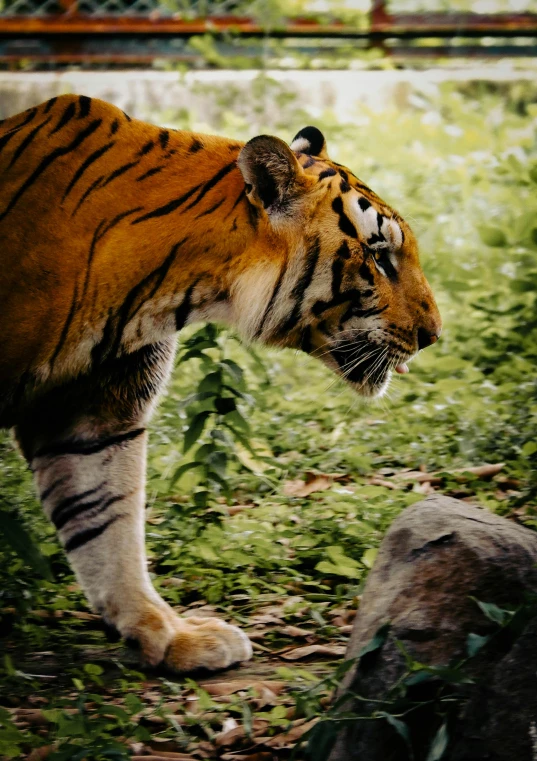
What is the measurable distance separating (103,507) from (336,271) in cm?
95

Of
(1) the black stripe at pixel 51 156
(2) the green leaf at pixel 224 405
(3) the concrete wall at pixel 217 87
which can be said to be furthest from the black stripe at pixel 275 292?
(3) the concrete wall at pixel 217 87

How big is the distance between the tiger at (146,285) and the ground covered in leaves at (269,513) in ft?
0.62

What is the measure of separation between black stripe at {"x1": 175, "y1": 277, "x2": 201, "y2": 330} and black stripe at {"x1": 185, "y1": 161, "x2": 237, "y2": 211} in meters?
0.22

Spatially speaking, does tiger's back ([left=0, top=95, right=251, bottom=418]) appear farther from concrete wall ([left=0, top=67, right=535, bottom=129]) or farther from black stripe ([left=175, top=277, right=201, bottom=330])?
concrete wall ([left=0, top=67, right=535, bottom=129])

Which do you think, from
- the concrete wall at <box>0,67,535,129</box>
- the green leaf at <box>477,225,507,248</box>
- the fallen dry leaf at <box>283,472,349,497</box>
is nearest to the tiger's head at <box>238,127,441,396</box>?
the fallen dry leaf at <box>283,472,349,497</box>

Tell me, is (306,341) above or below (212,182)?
below

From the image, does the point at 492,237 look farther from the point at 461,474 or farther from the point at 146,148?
the point at 146,148

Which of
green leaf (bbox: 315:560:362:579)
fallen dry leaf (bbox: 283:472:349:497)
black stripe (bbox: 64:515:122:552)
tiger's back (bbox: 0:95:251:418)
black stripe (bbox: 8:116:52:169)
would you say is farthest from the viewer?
fallen dry leaf (bbox: 283:472:349:497)

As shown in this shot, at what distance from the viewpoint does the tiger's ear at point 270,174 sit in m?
2.78

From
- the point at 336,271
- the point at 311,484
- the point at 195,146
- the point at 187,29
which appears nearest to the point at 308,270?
the point at 336,271

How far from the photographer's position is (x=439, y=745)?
6.26 feet

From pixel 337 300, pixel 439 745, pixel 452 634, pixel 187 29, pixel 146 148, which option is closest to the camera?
pixel 439 745

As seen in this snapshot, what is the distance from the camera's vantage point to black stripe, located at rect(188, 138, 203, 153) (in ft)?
9.97

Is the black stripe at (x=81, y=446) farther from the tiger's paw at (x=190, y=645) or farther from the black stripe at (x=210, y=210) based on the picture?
the black stripe at (x=210, y=210)
